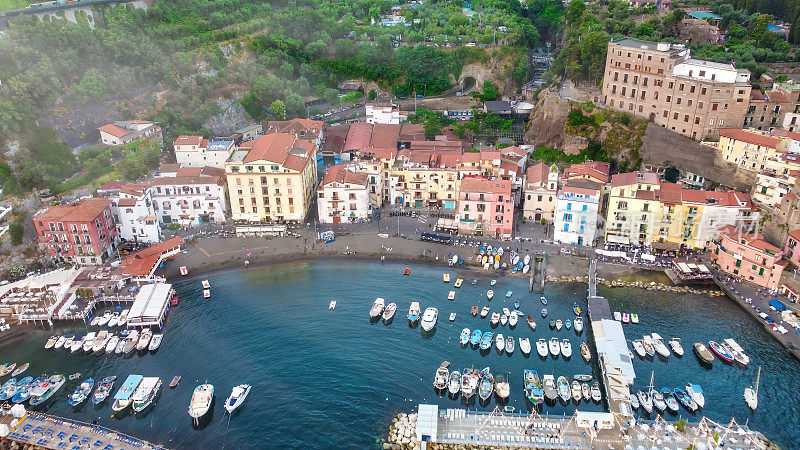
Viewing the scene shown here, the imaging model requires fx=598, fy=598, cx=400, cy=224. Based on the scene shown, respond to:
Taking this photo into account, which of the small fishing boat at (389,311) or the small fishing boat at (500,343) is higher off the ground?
the small fishing boat at (389,311)

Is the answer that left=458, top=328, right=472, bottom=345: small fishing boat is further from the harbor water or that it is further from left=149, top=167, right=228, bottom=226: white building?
left=149, top=167, right=228, bottom=226: white building

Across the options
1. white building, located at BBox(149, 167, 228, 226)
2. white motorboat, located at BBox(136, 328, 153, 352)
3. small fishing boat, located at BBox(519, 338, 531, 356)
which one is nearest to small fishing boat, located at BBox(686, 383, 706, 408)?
small fishing boat, located at BBox(519, 338, 531, 356)

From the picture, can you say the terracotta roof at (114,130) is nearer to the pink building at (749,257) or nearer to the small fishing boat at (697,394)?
the small fishing boat at (697,394)

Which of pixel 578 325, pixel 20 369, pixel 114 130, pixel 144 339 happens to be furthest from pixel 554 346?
pixel 114 130

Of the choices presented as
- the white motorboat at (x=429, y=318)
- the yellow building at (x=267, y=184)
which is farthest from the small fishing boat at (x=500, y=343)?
the yellow building at (x=267, y=184)

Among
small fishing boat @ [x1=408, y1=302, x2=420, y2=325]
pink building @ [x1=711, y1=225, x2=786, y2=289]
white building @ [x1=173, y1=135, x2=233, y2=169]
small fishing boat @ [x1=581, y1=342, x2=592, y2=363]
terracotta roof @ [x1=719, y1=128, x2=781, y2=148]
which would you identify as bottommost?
small fishing boat @ [x1=581, y1=342, x2=592, y2=363]

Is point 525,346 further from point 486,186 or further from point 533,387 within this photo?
point 486,186
